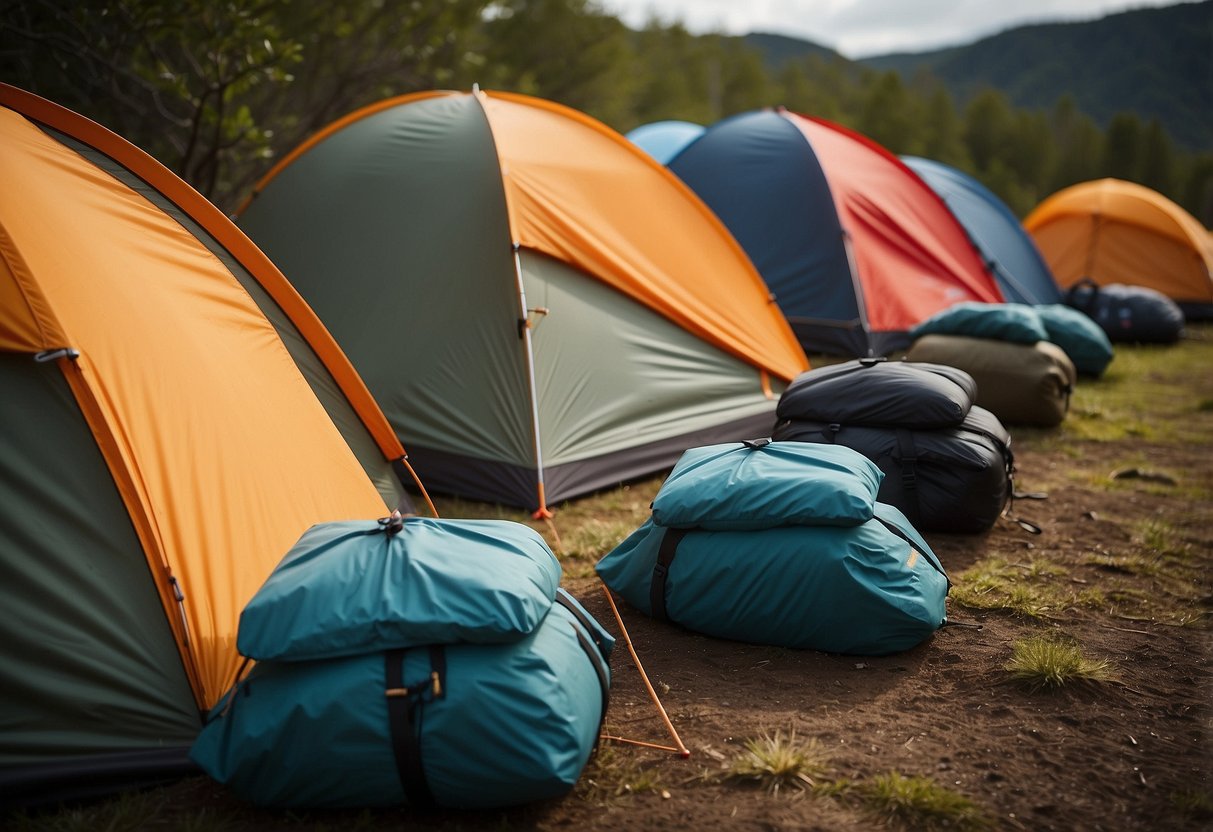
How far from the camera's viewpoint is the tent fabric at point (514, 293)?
5555 mm

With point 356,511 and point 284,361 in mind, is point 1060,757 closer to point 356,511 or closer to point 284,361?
point 356,511

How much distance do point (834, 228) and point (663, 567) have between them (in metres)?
5.66

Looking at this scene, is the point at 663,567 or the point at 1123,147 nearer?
the point at 663,567

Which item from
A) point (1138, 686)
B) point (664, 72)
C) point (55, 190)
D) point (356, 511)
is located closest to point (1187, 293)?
point (1138, 686)

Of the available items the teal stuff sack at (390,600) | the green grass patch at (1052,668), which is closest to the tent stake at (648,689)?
the teal stuff sack at (390,600)

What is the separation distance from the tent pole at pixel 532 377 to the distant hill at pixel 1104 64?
283ft

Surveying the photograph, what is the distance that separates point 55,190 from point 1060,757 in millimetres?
3780

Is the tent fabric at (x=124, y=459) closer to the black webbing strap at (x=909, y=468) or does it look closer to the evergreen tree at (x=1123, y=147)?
the black webbing strap at (x=909, y=468)

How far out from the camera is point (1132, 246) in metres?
13.2

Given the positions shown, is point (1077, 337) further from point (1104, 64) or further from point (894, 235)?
point (1104, 64)

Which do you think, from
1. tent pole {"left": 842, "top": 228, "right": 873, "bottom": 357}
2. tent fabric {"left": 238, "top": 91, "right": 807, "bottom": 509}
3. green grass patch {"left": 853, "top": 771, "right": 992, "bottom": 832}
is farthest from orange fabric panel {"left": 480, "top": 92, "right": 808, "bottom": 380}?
green grass patch {"left": 853, "top": 771, "right": 992, "bottom": 832}

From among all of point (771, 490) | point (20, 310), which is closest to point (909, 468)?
point (771, 490)

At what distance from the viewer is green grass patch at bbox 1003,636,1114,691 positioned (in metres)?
3.44

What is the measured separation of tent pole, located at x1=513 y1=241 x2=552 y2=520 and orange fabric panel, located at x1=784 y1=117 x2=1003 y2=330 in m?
4.13
